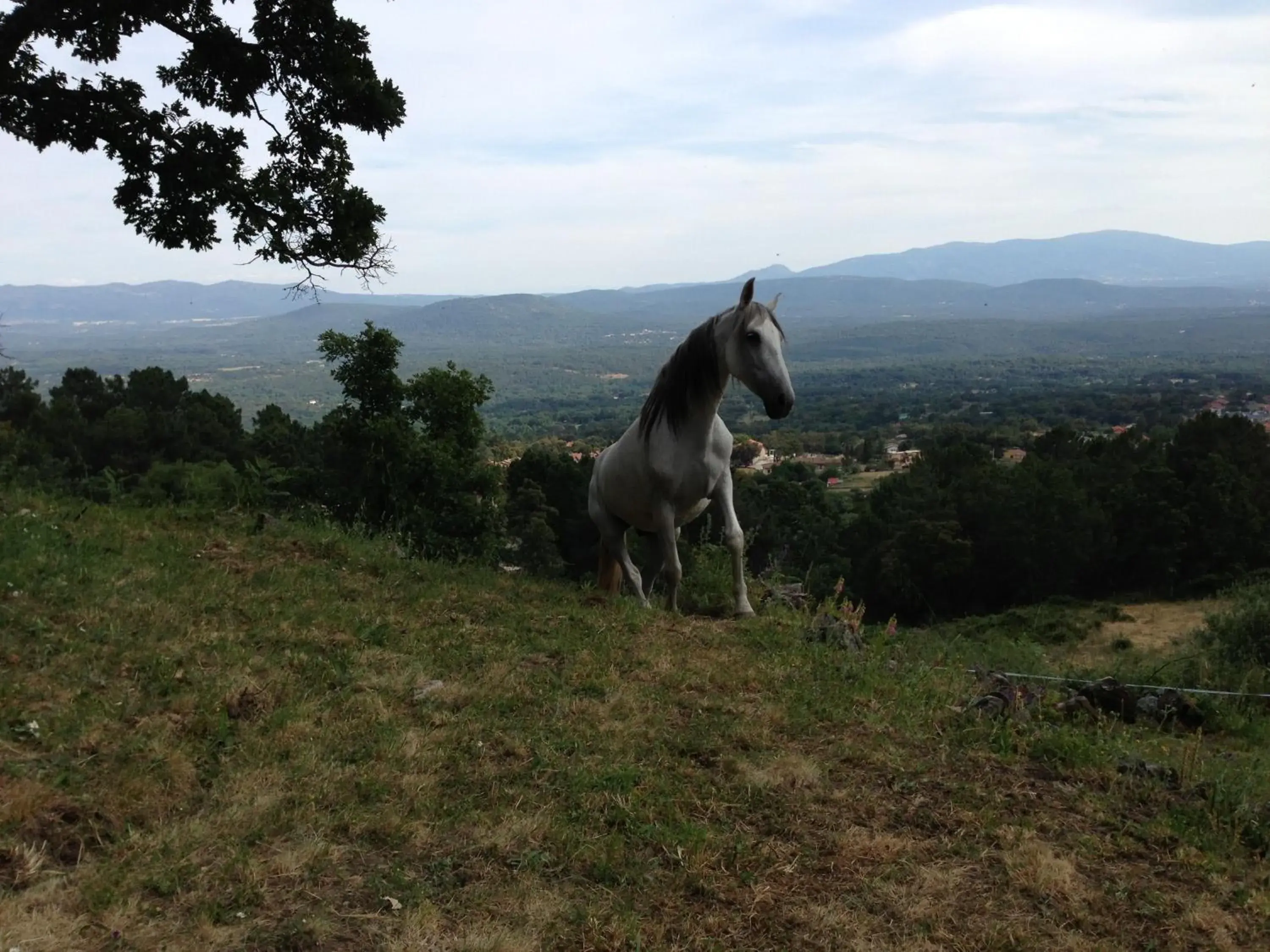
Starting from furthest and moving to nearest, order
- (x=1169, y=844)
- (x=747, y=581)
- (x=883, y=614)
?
1. (x=883, y=614)
2. (x=747, y=581)
3. (x=1169, y=844)

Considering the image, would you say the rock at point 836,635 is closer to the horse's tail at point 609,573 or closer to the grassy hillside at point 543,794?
the grassy hillside at point 543,794

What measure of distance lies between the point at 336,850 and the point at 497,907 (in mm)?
692

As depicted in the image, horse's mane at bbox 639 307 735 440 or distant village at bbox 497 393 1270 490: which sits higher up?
horse's mane at bbox 639 307 735 440

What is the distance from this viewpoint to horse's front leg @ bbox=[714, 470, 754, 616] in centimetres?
677

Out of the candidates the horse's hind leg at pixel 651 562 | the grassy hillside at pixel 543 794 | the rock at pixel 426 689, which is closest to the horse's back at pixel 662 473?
the horse's hind leg at pixel 651 562

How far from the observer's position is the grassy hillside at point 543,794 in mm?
2873

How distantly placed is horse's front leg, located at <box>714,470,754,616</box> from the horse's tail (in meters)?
1.15

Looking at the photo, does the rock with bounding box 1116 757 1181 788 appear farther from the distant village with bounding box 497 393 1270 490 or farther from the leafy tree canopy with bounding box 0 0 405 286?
the distant village with bounding box 497 393 1270 490

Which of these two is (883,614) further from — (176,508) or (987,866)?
(987,866)

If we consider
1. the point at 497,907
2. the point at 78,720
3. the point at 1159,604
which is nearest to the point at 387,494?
the point at 78,720

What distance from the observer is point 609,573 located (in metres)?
7.85

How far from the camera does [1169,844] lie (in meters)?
3.51

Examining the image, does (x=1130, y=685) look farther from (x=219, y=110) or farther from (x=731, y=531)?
(x=219, y=110)

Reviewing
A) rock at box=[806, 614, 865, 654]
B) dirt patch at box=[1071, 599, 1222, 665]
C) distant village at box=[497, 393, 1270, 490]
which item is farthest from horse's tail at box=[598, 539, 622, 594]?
distant village at box=[497, 393, 1270, 490]
